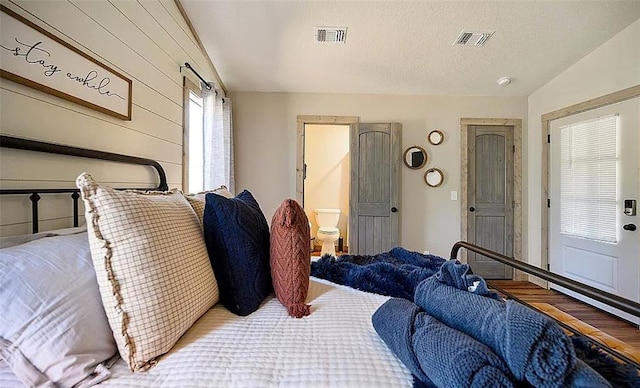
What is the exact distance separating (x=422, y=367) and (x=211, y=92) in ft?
9.63

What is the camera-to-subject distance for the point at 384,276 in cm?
141

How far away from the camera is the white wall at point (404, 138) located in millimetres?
3906

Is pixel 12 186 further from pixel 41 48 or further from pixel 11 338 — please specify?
pixel 11 338

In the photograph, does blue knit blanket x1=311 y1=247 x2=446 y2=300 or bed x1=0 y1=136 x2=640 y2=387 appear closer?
bed x1=0 y1=136 x2=640 y2=387

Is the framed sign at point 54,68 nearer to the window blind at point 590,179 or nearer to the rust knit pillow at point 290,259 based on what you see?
the rust knit pillow at point 290,259

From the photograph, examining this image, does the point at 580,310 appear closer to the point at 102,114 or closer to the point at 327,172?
the point at 327,172

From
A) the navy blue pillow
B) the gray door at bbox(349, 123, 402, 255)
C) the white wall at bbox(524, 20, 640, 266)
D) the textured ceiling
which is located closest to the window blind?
the white wall at bbox(524, 20, 640, 266)

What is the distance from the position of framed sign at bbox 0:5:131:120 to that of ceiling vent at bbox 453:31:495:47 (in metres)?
2.90

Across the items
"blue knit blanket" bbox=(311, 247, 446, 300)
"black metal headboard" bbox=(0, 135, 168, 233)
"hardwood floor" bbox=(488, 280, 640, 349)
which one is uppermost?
"black metal headboard" bbox=(0, 135, 168, 233)

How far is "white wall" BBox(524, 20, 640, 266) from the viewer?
110 inches

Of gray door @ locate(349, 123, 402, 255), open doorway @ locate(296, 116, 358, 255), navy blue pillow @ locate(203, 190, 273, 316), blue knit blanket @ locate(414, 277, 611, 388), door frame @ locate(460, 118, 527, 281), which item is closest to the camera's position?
blue knit blanket @ locate(414, 277, 611, 388)

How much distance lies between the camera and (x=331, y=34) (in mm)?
2818

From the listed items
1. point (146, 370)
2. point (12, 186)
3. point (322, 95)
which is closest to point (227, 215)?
point (146, 370)

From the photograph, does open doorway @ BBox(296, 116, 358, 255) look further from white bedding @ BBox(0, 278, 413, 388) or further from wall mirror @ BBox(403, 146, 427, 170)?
white bedding @ BBox(0, 278, 413, 388)
